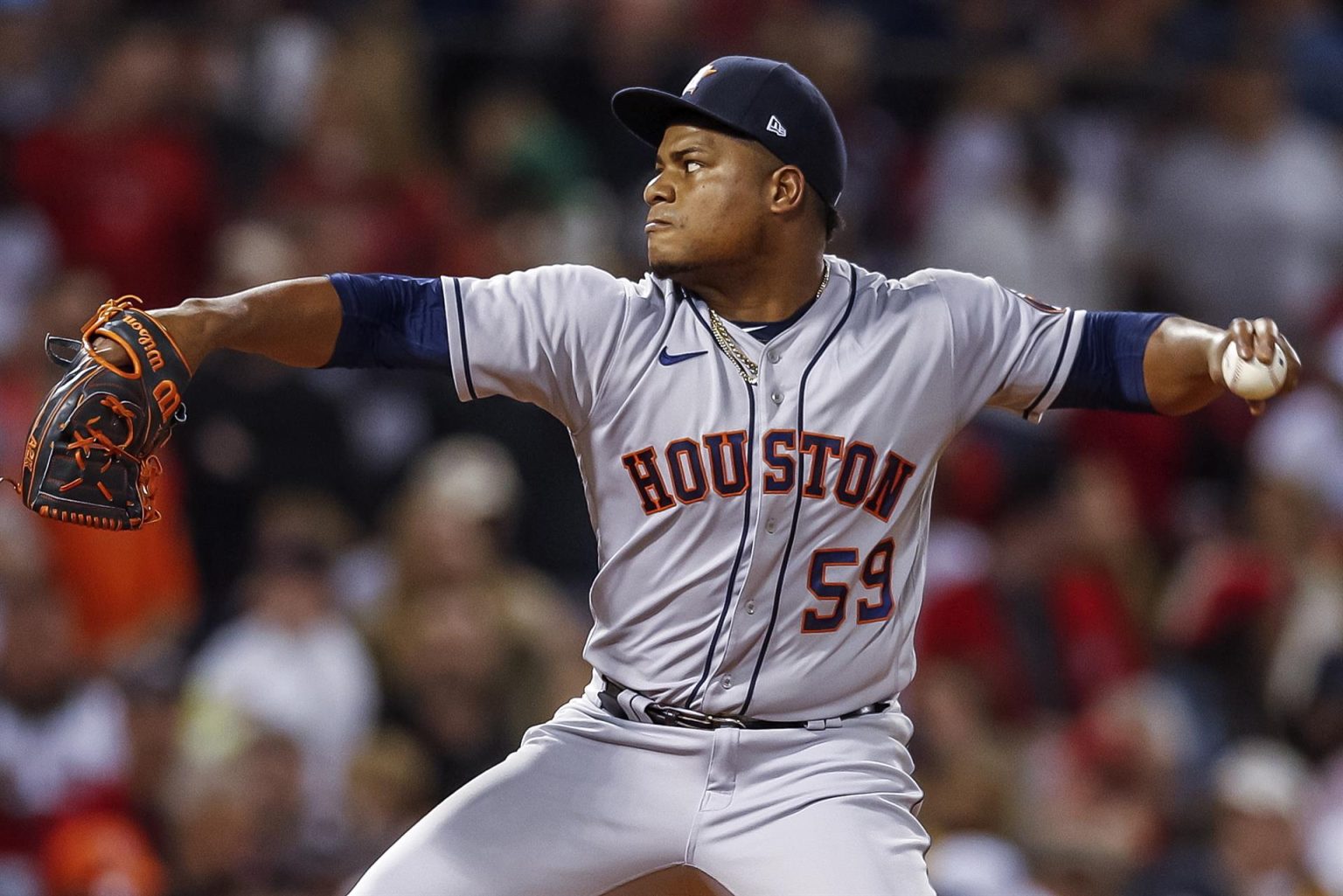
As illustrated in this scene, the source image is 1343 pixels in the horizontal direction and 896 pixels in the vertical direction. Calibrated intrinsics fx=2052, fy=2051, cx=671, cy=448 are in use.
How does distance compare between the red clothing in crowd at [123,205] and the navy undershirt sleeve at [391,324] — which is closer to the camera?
the navy undershirt sleeve at [391,324]

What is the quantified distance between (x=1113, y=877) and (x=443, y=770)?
210 cm

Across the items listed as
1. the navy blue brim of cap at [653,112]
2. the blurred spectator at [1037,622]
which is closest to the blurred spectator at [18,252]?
the blurred spectator at [1037,622]

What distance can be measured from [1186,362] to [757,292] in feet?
2.56

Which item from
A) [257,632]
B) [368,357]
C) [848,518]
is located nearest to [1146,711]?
[257,632]

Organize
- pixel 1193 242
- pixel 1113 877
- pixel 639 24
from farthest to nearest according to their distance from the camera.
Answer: pixel 1193 242 < pixel 639 24 < pixel 1113 877

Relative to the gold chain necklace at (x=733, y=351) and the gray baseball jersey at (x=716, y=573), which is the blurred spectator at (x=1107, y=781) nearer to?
the gray baseball jersey at (x=716, y=573)

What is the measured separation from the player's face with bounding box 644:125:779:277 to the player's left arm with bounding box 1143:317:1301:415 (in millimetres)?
746

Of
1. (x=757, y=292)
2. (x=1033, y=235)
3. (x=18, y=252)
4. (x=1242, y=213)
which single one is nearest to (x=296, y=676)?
(x=18, y=252)

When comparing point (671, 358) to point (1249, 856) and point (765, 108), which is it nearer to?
point (765, 108)

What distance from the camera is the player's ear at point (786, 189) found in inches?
146

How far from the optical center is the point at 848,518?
3621mm

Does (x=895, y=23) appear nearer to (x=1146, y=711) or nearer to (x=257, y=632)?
(x=1146, y=711)

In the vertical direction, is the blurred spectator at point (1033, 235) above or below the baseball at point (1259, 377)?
above

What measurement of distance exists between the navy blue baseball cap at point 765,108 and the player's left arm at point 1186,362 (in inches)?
26.4
